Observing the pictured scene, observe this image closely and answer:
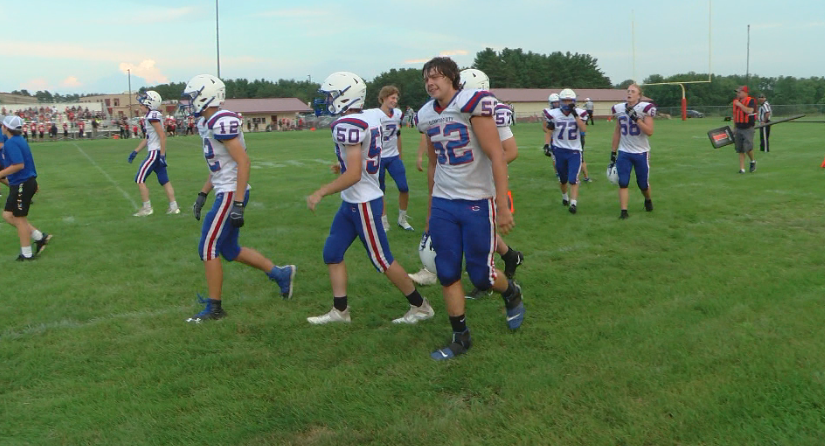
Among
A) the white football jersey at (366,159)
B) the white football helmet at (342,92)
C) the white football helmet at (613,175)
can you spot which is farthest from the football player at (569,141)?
the white football helmet at (342,92)

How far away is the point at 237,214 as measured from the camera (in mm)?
5090

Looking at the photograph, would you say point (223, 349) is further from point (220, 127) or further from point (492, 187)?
point (492, 187)

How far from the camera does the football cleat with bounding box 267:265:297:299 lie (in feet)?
19.1

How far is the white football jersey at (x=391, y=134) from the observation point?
8.26 metres

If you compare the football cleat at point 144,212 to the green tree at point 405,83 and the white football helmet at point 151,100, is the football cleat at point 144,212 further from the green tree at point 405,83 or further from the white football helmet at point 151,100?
the green tree at point 405,83

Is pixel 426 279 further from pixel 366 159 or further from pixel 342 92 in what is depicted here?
pixel 342 92

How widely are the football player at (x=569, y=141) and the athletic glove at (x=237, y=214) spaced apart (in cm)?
587

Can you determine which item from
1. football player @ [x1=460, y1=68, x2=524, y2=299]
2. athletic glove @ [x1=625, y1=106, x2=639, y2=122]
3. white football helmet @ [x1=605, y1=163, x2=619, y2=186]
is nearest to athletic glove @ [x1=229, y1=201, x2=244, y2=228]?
football player @ [x1=460, y1=68, x2=524, y2=299]

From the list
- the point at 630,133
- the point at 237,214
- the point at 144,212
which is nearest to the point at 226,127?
the point at 237,214

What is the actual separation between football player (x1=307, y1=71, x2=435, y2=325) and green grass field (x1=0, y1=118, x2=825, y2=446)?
278 millimetres

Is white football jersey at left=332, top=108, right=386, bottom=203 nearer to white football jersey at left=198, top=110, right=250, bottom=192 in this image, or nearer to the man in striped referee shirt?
white football jersey at left=198, top=110, right=250, bottom=192

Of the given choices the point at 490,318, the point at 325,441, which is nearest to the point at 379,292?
the point at 490,318

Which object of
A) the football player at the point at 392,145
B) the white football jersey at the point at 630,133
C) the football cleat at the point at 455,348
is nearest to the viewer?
the football cleat at the point at 455,348

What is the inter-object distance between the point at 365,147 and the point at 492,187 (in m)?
1.13
